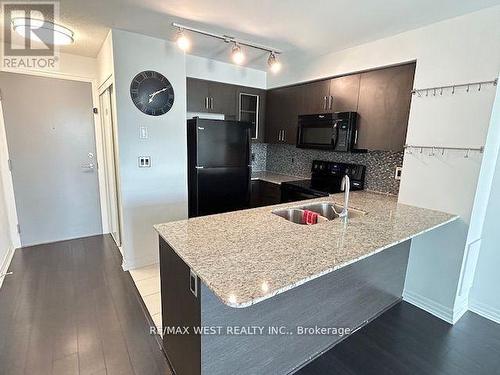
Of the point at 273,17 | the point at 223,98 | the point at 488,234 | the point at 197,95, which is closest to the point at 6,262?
the point at 197,95

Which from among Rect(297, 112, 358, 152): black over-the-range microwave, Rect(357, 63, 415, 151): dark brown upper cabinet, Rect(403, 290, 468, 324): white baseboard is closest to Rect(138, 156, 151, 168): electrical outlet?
Rect(297, 112, 358, 152): black over-the-range microwave

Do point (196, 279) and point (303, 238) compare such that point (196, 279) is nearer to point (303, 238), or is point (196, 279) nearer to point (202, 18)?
point (303, 238)

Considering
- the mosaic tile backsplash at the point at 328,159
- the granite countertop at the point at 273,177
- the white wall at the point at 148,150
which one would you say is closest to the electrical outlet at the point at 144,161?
the white wall at the point at 148,150

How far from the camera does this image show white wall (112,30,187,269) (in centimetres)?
250

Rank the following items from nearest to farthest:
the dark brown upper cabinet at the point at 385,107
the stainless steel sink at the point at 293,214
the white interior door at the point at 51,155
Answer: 1. the stainless steel sink at the point at 293,214
2. the dark brown upper cabinet at the point at 385,107
3. the white interior door at the point at 51,155

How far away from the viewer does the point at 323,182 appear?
10.8 feet

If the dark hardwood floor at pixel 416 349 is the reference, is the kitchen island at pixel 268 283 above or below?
above

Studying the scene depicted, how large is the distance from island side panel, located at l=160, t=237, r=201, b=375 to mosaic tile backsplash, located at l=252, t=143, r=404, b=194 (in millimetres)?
2224

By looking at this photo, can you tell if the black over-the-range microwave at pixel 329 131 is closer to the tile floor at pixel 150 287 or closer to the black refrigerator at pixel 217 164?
the black refrigerator at pixel 217 164

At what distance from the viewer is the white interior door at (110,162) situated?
2953 millimetres

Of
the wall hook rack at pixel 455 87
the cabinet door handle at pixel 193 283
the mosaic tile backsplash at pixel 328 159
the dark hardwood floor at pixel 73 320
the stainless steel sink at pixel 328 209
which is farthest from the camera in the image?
the mosaic tile backsplash at pixel 328 159

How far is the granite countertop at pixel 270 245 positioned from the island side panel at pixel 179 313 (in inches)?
5.2

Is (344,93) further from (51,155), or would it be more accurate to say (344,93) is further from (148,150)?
(51,155)

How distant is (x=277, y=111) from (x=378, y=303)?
255 centimetres
